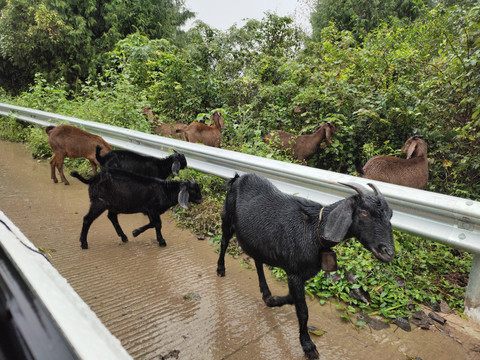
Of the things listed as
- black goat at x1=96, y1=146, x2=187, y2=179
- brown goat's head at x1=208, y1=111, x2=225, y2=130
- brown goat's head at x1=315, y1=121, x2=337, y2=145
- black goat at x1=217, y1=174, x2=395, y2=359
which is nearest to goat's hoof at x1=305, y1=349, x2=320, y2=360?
black goat at x1=217, y1=174, x2=395, y2=359

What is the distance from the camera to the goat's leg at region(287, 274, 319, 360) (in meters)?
2.21

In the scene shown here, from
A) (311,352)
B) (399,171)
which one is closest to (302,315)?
(311,352)

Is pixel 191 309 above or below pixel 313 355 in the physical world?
below

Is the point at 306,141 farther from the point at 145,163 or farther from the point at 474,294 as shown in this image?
the point at 474,294

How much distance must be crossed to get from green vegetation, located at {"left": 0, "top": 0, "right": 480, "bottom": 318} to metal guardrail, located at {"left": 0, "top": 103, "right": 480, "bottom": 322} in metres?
0.39

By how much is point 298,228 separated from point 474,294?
4.49 ft

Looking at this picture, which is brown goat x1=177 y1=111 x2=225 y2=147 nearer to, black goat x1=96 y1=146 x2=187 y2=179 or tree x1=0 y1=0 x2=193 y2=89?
black goat x1=96 y1=146 x2=187 y2=179

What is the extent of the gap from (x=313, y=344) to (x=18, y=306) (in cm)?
188

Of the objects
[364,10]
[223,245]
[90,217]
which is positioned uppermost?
[364,10]

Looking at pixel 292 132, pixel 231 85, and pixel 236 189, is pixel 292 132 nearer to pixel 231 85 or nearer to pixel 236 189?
pixel 231 85

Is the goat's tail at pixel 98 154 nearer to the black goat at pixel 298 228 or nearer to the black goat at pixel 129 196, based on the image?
the black goat at pixel 129 196

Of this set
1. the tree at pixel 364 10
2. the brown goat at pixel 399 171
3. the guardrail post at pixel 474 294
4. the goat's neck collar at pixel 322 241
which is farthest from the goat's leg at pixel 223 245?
the tree at pixel 364 10

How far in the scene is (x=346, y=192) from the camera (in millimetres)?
3029

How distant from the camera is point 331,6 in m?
20.7
